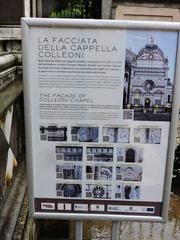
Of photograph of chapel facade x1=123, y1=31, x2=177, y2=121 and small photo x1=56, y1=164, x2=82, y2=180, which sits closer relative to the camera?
photograph of chapel facade x1=123, y1=31, x2=177, y2=121

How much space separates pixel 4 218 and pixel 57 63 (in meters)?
1.30

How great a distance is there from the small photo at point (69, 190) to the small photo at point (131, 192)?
300 mm

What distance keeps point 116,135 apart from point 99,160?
0.21m

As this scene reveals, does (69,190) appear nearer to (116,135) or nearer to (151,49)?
(116,135)

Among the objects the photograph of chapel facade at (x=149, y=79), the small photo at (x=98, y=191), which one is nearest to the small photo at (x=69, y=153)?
the small photo at (x=98, y=191)

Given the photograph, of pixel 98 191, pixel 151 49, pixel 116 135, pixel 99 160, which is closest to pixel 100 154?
pixel 99 160

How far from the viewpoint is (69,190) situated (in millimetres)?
2369

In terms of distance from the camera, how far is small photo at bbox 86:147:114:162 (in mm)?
2287

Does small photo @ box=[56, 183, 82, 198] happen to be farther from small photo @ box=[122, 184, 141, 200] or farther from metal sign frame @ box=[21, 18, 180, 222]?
small photo @ box=[122, 184, 141, 200]

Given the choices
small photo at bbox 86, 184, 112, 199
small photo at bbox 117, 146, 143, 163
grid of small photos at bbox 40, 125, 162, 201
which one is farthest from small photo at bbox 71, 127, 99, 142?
small photo at bbox 86, 184, 112, 199

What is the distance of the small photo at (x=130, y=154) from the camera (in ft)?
7.50

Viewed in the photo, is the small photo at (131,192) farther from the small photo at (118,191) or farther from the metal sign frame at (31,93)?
the metal sign frame at (31,93)

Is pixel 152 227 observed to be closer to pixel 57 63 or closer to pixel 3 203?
pixel 3 203

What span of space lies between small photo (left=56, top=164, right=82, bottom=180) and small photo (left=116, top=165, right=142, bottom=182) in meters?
0.26
